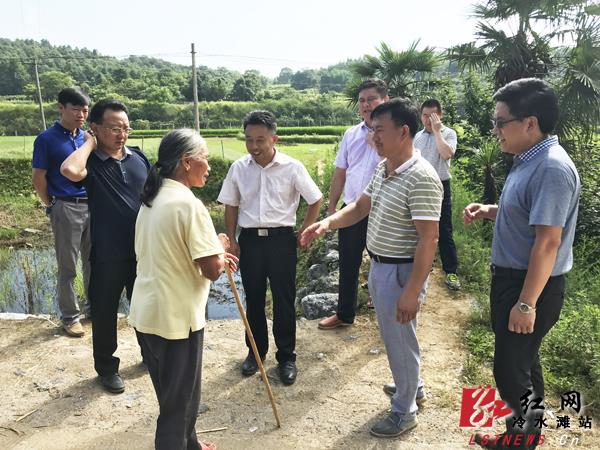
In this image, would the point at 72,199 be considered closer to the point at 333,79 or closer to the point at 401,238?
the point at 401,238

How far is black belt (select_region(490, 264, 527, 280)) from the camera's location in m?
2.05

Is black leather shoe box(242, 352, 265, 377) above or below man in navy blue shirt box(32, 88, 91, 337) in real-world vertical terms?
below

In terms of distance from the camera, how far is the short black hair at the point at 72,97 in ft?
12.0

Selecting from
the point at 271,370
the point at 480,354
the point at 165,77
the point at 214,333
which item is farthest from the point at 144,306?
the point at 165,77

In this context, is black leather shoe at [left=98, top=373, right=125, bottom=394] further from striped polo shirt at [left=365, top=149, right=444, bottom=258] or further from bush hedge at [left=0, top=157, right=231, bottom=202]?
bush hedge at [left=0, top=157, right=231, bottom=202]

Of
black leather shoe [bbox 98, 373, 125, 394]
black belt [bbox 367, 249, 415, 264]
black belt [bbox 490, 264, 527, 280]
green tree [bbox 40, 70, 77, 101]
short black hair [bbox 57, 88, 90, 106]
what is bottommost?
black leather shoe [bbox 98, 373, 125, 394]

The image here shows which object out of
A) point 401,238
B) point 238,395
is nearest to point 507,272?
point 401,238

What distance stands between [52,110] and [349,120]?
2523 centimetres

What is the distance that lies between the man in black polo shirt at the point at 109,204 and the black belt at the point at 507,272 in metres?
2.20

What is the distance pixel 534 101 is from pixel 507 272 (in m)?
0.77

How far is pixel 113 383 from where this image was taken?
3.15m

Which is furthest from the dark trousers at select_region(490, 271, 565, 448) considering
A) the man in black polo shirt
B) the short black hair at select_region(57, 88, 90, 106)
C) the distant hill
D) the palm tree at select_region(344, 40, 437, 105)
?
the distant hill

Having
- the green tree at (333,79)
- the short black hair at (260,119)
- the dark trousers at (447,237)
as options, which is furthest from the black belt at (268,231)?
the green tree at (333,79)

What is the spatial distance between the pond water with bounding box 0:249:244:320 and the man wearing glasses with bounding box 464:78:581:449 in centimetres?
453
